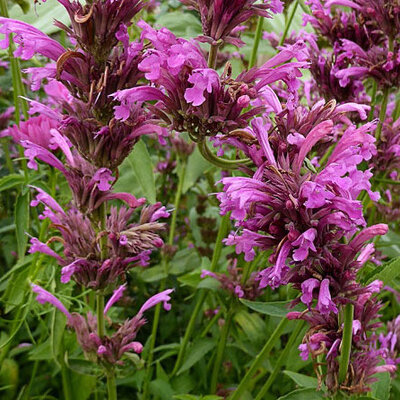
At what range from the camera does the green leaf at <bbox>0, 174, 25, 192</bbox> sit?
3.56 feet

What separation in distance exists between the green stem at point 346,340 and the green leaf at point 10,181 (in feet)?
2.36

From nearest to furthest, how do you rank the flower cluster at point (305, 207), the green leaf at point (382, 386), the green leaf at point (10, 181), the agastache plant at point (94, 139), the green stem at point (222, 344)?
1. the flower cluster at point (305, 207)
2. the agastache plant at point (94, 139)
3. the green leaf at point (382, 386)
4. the green leaf at point (10, 181)
5. the green stem at point (222, 344)

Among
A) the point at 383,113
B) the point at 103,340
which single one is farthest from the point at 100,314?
the point at 383,113

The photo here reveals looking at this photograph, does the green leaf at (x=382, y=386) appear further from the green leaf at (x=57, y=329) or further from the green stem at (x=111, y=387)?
the green leaf at (x=57, y=329)

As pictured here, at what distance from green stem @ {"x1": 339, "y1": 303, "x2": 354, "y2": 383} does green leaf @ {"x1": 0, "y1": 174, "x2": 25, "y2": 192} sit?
0.72m

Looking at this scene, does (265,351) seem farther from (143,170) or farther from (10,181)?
(10,181)

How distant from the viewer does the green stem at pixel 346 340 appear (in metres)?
0.65

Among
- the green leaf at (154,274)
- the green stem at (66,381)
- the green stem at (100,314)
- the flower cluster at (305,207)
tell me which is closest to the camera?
the flower cluster at (305,207)

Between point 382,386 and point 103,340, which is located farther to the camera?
point 103,340

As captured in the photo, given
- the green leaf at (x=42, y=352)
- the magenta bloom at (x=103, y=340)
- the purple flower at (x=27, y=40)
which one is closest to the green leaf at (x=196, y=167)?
the magenta bloom at (x=103, y=340)

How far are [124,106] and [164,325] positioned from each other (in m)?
1.10

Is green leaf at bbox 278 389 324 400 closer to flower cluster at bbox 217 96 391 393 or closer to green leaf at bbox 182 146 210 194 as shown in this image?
flower cluster at bbox 217 96 391 393

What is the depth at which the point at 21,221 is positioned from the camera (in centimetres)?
102

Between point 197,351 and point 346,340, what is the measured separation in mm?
746
